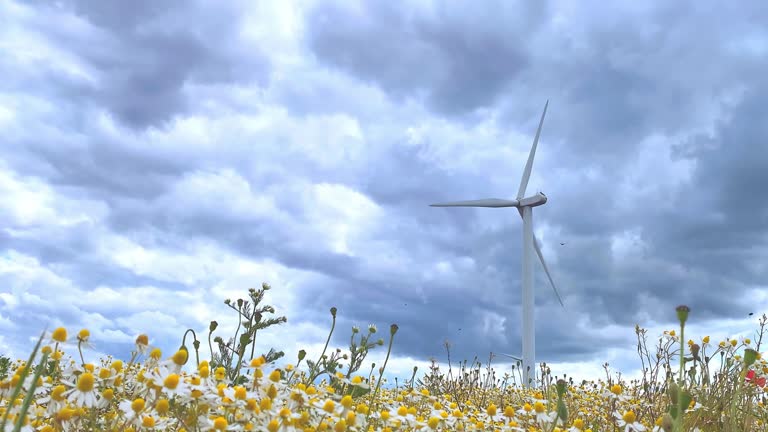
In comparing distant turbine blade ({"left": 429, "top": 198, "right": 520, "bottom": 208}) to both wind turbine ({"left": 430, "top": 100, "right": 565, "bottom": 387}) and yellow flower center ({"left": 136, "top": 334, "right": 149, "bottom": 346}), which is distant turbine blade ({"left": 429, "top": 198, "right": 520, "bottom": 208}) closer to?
wind turbine ({"left": 430, "top": 100, "right": 565, "bottom": 387})

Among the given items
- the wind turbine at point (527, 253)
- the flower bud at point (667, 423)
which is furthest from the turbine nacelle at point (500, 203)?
the flower bud at point (667, 423)

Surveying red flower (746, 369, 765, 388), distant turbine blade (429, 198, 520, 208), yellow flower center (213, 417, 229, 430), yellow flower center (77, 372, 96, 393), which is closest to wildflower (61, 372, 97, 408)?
yellow flower center (77, 372, 96, 393)

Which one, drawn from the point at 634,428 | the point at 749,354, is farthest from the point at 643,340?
the point at 749,354

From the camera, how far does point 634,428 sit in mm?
4621

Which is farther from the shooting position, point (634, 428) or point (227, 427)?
point (634, 428)

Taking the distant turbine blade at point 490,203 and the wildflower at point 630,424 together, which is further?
the distant turbine blade at point 490,203

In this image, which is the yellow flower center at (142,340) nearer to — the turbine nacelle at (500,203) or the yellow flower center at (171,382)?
the yellow flower center at (171,382)

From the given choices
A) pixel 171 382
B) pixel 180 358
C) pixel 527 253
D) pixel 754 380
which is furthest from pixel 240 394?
pixel 527 253

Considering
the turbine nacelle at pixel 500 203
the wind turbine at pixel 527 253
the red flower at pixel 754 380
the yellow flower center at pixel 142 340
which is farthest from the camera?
the turbine nacelle at pixel 500 203

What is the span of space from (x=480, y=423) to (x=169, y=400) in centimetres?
206

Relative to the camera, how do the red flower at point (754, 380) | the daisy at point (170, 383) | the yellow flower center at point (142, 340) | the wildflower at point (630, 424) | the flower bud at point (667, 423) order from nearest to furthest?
the daisy at point (170, 383), the flower bud at point (667, 423), the yellow flower center at point (142, 340), the wildflower at point (630, 424), the red flower at point (754, 380)

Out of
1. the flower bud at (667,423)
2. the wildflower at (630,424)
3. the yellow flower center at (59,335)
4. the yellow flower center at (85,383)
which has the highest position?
the wildflower at (630,424)

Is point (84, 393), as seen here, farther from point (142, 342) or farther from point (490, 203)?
point (490, 203)

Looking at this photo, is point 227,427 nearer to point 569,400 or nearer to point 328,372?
point 328,372
